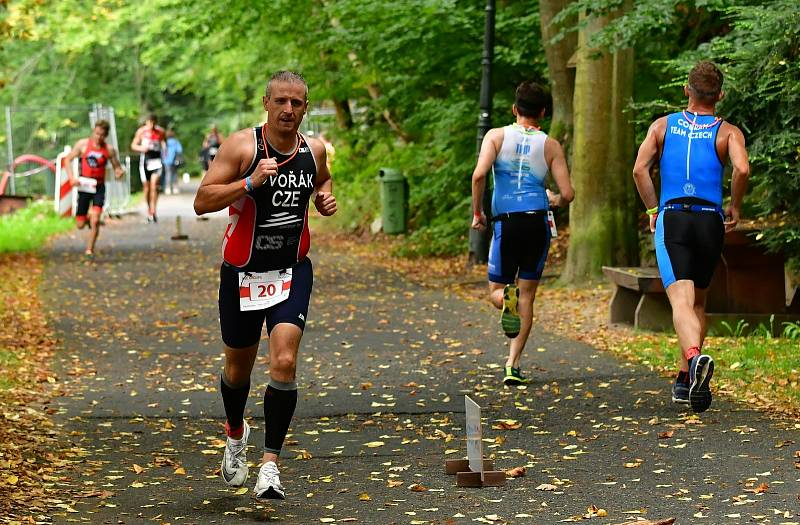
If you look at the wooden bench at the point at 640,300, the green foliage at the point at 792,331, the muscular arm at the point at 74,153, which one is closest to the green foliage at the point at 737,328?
the green foliage at the point at 792,331

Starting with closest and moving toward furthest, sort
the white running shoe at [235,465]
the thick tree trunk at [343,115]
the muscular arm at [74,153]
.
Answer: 1. the white running shoe at [235,465]
2. the muscular arm at [74,153]
3. the thick tree trunk at [343,115]

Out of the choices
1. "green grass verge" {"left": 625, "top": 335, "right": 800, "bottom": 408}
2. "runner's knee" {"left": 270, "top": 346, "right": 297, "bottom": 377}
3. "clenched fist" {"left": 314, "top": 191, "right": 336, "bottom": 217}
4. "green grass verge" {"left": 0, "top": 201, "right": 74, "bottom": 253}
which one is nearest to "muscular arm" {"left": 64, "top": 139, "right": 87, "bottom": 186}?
"green grass verge" {"left": 0, "top": 201, "right": 74, "bottom": 253}

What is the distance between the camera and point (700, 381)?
8.07 metres

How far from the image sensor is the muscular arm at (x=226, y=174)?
6.79 m

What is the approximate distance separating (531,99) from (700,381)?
277cm

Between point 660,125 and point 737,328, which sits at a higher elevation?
point 660,125

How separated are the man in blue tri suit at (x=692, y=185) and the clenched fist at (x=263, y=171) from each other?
108 inches

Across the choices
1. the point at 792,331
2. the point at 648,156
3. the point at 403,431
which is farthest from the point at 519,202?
the point at 792,331

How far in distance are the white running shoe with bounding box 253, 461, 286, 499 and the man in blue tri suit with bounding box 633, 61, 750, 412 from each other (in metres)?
2.85

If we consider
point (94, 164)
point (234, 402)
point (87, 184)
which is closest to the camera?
point (234, 402)

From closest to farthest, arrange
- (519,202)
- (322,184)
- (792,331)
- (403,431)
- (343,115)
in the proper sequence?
(322,184), (403,431), (519,202), (792,331), (343,115)

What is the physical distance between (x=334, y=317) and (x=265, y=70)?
1908cm

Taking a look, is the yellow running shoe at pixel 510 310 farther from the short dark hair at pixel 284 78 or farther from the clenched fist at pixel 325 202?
the short dark hair at pixel 284 78

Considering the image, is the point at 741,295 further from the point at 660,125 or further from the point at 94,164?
the point at 94,164
